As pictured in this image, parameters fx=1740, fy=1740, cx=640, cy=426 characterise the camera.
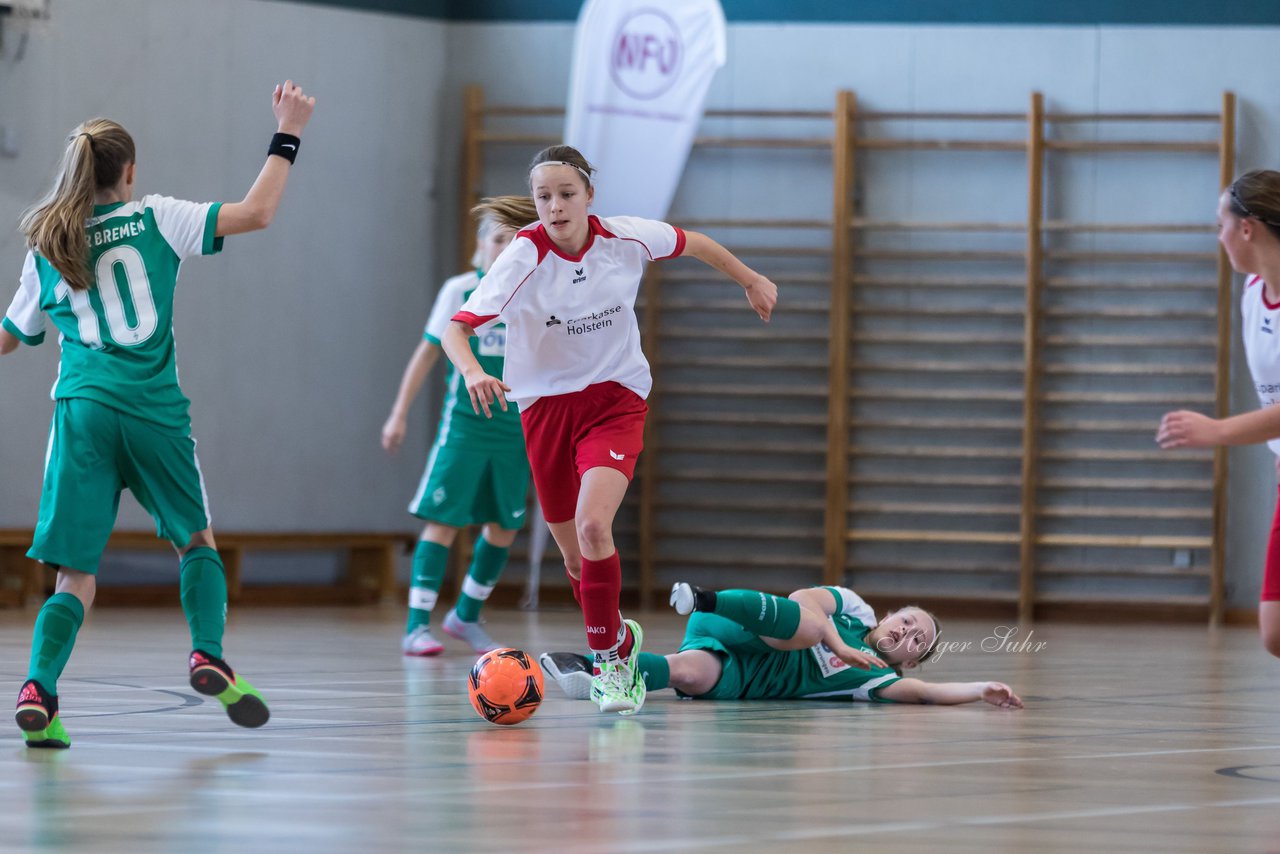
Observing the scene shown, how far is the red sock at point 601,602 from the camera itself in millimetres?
4375

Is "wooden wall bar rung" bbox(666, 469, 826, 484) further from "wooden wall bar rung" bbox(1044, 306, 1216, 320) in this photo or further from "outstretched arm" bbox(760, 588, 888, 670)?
"outstretched arm" bbox(760, 588, 888, 670)

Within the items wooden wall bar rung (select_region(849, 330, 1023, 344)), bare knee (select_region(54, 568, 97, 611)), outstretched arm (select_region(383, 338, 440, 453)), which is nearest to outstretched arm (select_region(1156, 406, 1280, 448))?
bare knee (select_region(54, 568, 97, 611))

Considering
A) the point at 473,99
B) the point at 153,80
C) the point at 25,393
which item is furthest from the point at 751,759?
the point at 473,99

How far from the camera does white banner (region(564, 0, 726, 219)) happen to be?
930cm

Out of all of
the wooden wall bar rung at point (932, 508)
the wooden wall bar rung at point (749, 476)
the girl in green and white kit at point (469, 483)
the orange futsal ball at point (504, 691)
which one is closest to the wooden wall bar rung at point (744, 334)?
the wooden wall bar rung at point (749, 476)

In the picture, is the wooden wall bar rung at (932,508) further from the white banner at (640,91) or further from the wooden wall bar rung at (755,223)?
the white banner at (640,91)

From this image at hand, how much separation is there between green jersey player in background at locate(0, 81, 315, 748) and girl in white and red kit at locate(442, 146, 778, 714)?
2.69ft

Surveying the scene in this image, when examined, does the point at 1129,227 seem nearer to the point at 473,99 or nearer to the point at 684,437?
the point at 684,437

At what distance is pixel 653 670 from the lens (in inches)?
179

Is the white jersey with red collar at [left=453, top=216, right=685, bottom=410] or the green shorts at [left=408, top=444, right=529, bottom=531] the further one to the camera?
the green shorts at [left=408, top=444, right=529, bottom=531]

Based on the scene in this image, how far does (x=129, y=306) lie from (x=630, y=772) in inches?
55.8

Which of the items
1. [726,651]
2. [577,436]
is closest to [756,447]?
[726,651]

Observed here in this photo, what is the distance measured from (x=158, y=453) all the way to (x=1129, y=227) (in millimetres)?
7679

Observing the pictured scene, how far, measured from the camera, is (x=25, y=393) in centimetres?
901
